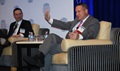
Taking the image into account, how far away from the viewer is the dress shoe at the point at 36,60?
2998 millimetres

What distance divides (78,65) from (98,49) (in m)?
0.30

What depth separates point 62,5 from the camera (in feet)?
17.7

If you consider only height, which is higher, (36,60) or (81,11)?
(81,11)

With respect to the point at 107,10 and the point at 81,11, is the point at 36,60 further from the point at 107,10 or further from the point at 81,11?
the point at 107,10

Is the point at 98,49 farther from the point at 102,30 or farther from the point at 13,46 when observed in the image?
the point at 13,46

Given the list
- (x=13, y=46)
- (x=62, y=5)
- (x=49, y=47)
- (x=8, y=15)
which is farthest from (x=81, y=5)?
(x=8, y=15)

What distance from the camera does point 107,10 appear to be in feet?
15.7

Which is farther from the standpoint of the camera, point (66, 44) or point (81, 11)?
point (81, 11)

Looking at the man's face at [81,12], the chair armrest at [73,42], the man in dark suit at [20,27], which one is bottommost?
the chair armrest at [73,42]

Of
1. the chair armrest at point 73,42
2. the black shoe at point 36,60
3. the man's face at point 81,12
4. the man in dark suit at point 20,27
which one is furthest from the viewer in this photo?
the man in dark suit at point 20,27

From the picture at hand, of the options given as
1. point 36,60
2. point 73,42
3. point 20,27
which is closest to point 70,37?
point 73,42

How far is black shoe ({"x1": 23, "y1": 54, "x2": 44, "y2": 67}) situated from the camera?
118 inches

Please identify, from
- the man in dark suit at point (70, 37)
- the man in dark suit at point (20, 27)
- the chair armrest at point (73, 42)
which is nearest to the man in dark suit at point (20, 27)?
the man in dark suit at point (20, 27)

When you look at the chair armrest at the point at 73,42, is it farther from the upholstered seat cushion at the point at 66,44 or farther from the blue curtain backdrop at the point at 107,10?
the blue curtain backdrop at the point at 107,10
